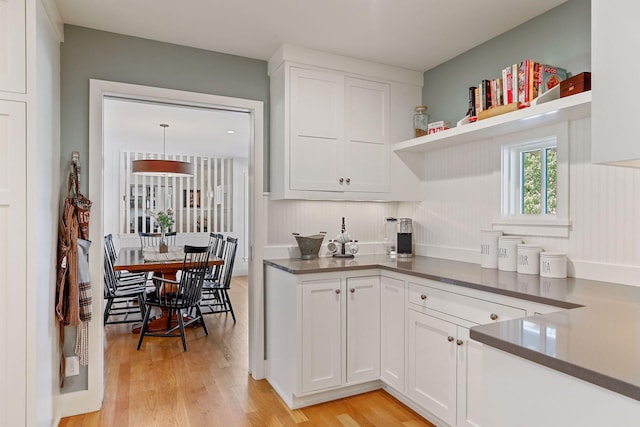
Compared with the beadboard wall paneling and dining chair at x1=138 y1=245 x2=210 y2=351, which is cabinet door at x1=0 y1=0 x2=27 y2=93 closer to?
the beadboard wall paneling

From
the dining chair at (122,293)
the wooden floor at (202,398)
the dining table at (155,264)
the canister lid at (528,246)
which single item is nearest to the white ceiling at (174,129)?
the dining table at (155,264)

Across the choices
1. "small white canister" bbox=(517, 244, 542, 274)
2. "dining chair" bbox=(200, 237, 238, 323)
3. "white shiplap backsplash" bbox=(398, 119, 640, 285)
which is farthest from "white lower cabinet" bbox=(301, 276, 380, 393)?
"dining chair" bbox=(200, 237, 238, 323)

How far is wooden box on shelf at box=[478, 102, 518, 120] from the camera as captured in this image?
2273mm

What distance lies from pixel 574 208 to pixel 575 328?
1303 millimetres

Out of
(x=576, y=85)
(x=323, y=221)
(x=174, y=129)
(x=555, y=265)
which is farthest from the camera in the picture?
(x=174, y=129)

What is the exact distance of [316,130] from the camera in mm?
2938

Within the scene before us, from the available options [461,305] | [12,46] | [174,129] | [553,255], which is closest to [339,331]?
[461,305]

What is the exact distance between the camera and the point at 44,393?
81.5 inches

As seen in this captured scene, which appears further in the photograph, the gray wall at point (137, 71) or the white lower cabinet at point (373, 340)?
A: the gray wall at point (137, 71)

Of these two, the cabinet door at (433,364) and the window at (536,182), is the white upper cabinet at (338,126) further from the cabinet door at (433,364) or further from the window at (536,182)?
the cabinet door at (433,364)

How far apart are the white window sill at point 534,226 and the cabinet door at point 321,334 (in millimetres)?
1151

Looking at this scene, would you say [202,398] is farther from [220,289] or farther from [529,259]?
[529,259]

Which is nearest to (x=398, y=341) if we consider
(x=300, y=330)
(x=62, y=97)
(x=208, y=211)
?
(x=300, y=330)

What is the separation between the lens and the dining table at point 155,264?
12.6ft
